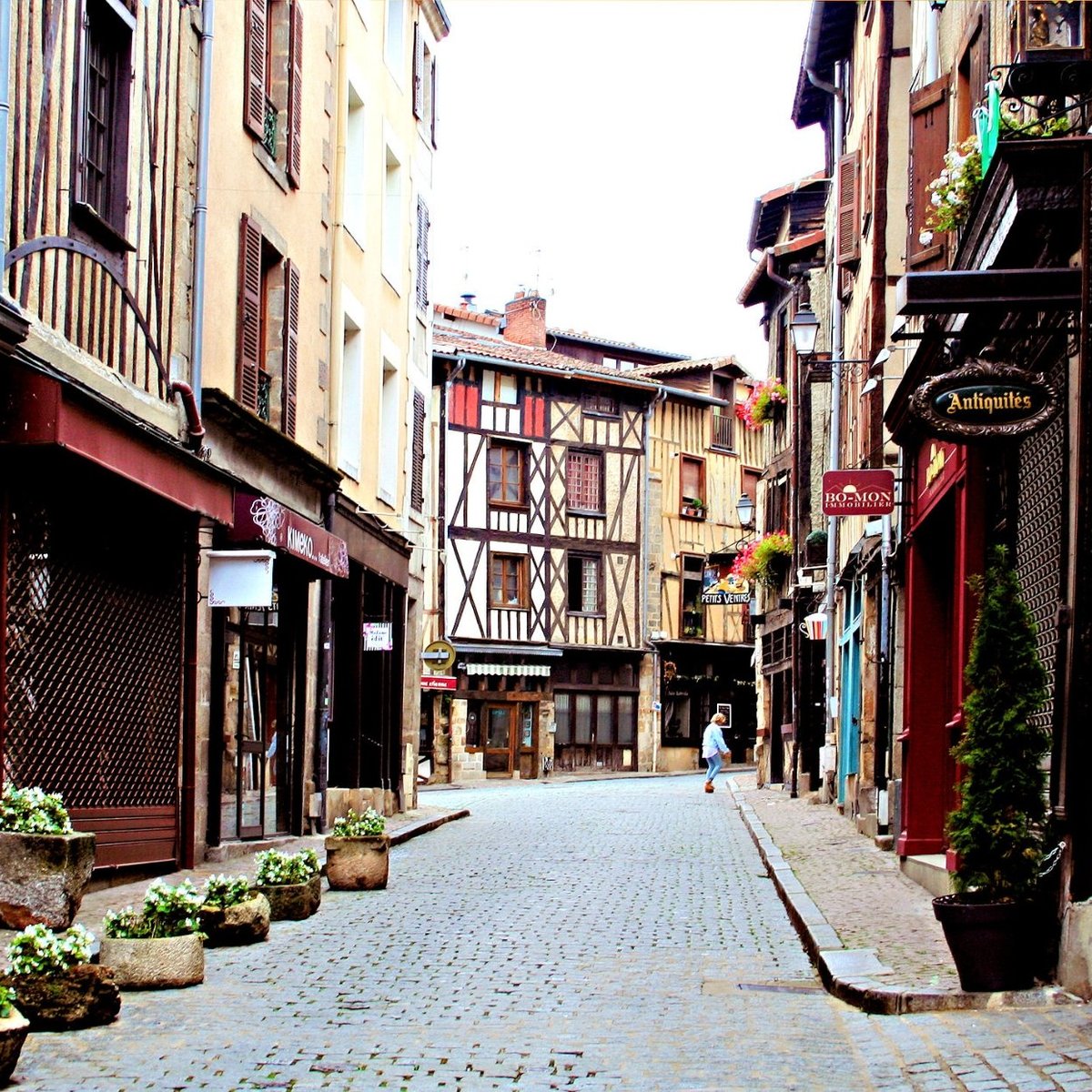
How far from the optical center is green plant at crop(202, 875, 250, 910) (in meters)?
9.77

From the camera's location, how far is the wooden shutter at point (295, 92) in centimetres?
1769

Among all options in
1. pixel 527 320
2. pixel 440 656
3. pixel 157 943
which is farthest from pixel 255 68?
pixel 527 320

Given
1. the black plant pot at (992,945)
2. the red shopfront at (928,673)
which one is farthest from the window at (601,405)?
the black plant pot at (992,945)

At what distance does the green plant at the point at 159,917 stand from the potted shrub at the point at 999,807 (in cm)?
340

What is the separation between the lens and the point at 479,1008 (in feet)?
25.5

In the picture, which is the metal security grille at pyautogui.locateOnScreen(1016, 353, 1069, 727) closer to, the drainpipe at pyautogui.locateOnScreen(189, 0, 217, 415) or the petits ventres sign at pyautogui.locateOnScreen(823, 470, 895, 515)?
the petits ventres sign at pyautogui.locateOnScreen(823, 470, 895, 515)

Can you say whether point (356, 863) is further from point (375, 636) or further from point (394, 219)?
point (394, 219)

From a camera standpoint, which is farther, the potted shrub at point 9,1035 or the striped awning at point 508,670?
the striped awning at point 508,670

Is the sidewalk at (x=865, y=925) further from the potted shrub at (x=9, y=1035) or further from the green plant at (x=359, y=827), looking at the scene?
the potted shrub at (x=9, y=1035)

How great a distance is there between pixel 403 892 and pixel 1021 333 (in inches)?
248

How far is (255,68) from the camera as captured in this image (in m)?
16.3

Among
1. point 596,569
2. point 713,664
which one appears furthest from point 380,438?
point 713,664

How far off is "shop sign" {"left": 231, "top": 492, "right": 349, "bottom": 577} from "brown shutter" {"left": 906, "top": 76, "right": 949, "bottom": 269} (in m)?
5.62

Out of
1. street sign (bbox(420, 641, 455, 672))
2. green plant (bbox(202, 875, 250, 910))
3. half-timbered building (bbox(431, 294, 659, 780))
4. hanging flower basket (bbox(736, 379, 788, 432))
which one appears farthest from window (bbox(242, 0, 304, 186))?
half-timbered building (bbox(431, 294, 659, 780))
